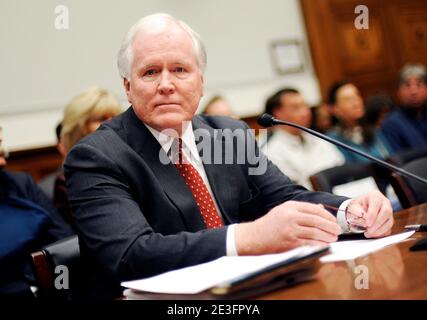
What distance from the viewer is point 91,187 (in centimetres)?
129

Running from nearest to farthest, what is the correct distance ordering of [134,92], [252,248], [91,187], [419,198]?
[252,248] < [91,187] < [134,92] < [419,198]

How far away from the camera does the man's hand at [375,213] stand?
4.14 feet

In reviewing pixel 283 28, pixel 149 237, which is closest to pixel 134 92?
pixel 149 237

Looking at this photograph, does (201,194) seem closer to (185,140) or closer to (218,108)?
(185,140)

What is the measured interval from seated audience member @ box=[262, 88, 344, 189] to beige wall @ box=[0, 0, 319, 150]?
1256mm

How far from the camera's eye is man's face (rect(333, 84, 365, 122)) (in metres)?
4.35

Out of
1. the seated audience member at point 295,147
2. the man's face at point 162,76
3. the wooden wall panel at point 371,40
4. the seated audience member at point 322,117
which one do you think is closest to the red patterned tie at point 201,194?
the man's face at point 162,76

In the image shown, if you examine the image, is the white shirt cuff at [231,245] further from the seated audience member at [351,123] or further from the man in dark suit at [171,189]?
the seated audience member at [351,123]

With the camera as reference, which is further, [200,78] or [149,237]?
[200,78]

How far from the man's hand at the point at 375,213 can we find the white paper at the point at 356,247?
0.03 metres

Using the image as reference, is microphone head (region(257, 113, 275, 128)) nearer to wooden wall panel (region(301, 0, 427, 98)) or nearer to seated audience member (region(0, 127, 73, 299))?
seated audience member (region(0, 127, 73, 299))

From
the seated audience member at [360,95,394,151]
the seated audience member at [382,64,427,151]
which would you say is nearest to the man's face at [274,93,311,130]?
the seated audience member at [382,64,427,151]
